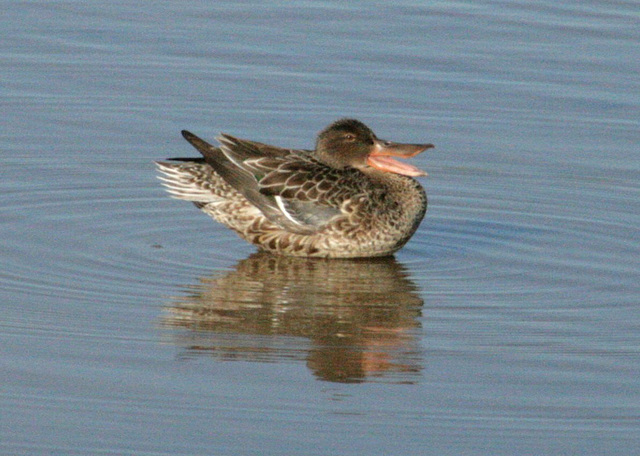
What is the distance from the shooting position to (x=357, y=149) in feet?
34.3

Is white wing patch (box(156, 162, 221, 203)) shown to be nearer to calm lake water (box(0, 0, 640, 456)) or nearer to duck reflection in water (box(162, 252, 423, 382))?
calm lake water (box(0, 0, 640, 456))

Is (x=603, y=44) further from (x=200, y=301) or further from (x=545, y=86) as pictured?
(x=200, y=301)

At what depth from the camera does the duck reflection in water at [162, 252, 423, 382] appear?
7.74 meters

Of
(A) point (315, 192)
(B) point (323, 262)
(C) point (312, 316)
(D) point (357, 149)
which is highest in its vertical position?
(D) point (357, 149)

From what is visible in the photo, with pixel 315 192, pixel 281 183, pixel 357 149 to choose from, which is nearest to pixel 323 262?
pixel 315 192

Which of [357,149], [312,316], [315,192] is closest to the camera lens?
[312,316]

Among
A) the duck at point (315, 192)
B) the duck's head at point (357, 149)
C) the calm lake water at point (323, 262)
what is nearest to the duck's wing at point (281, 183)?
the duck at point (315, 192)

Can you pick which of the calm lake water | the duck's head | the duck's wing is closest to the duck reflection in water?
the calm lake water

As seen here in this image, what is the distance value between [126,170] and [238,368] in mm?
4488

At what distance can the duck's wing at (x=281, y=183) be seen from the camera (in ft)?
33.0

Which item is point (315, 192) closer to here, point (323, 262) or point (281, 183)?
point (281, 183)

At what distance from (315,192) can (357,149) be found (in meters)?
0.58

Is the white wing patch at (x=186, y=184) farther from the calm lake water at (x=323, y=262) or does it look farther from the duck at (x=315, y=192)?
the calm lake water at (x=323, y=262)

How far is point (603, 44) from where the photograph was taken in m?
14.5
